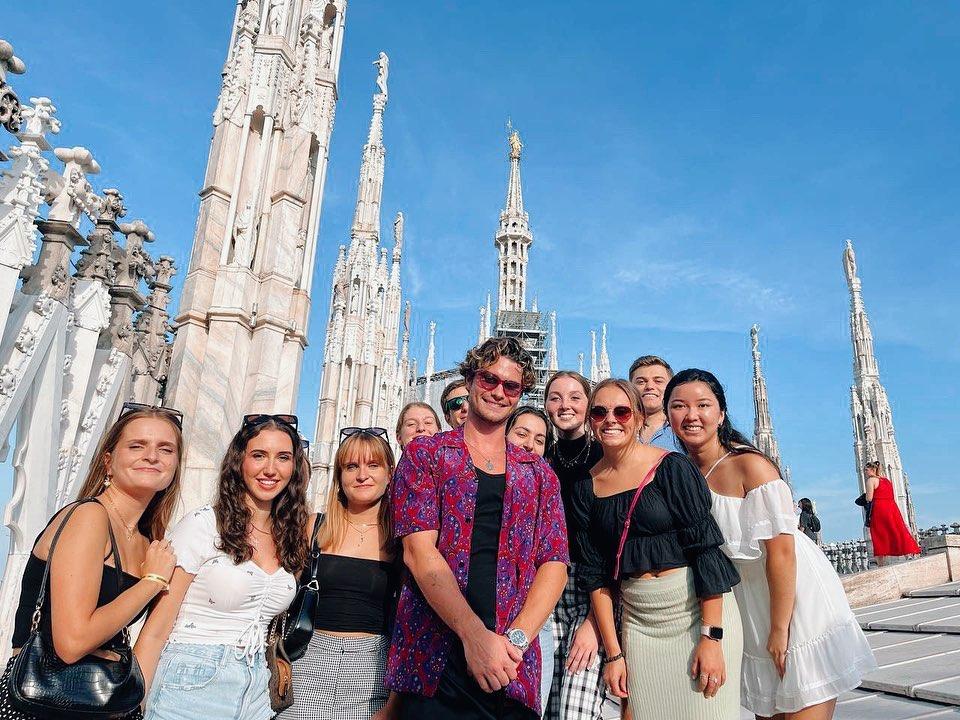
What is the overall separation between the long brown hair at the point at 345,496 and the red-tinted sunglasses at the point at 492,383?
704mm

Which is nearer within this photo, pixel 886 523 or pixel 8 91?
pixel 8 91

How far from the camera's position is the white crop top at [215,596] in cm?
244

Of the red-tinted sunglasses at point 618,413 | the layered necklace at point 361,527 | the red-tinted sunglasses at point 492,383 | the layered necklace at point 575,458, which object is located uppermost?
the red-tinted sunglasses at point 492,383

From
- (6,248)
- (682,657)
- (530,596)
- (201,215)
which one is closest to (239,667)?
(530,596)

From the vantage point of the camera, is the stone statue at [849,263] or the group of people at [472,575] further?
the stone statue at [849,263]

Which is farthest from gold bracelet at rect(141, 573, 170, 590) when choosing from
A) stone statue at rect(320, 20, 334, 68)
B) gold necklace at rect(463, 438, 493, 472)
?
stone statue at rect(320, 20, 334, 68)

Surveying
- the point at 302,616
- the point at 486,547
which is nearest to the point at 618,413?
the point at 486,547

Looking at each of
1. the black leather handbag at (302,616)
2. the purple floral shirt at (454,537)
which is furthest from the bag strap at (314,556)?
the purple floral shirt at (454,537)

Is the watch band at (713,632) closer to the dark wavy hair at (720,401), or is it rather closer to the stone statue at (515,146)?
the dark wavy hair at (720,401)

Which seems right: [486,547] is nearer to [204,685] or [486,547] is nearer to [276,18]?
[204,685]

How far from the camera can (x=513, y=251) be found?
5069cm

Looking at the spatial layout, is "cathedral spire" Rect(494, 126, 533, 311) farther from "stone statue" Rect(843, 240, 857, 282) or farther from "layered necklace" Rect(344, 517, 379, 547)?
"layered necklace" Rect(344, 517, 379, 547)

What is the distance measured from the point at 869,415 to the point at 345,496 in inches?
1033

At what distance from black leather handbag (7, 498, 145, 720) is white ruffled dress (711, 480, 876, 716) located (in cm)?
240
